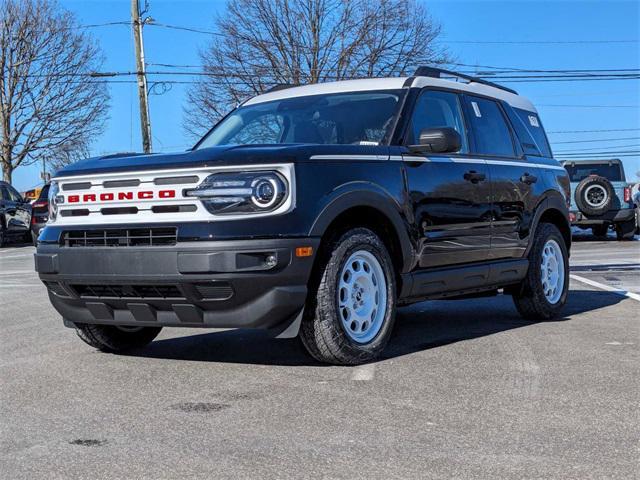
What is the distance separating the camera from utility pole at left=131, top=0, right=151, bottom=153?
33.2 metres

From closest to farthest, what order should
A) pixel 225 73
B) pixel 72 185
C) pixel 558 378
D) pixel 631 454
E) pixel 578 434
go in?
pixel 631 454 < pixel 578 434 < pixel 558 378 < pixel 72 185 < pixel 225 73

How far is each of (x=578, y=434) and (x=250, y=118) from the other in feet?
12.7

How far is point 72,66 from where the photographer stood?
4291 cm

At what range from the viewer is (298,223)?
507 centimetres

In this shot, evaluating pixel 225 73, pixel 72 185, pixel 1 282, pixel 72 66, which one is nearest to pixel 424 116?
pixel 72 185

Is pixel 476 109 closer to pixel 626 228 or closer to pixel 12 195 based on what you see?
pixel 626 228

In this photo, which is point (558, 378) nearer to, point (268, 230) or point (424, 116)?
point (268, 230)

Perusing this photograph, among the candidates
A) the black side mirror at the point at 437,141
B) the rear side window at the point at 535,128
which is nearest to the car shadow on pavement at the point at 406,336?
the black side mirror at the point at 437,141

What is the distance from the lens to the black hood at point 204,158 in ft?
16.6

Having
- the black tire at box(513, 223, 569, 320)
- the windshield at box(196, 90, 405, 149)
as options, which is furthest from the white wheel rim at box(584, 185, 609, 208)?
the windshield at box(196, 90, 405, 149)

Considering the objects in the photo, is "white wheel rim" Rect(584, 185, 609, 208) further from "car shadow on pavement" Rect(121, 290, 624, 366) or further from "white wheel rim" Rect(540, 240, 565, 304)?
"white wheel rim" Rect(540, 240, 565, 304)

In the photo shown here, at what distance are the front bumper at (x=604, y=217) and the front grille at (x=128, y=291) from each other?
1697 centimetres

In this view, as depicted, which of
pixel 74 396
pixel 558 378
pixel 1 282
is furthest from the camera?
pixel 1 282

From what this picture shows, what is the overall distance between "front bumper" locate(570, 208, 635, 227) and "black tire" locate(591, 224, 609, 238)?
89 centimetres
